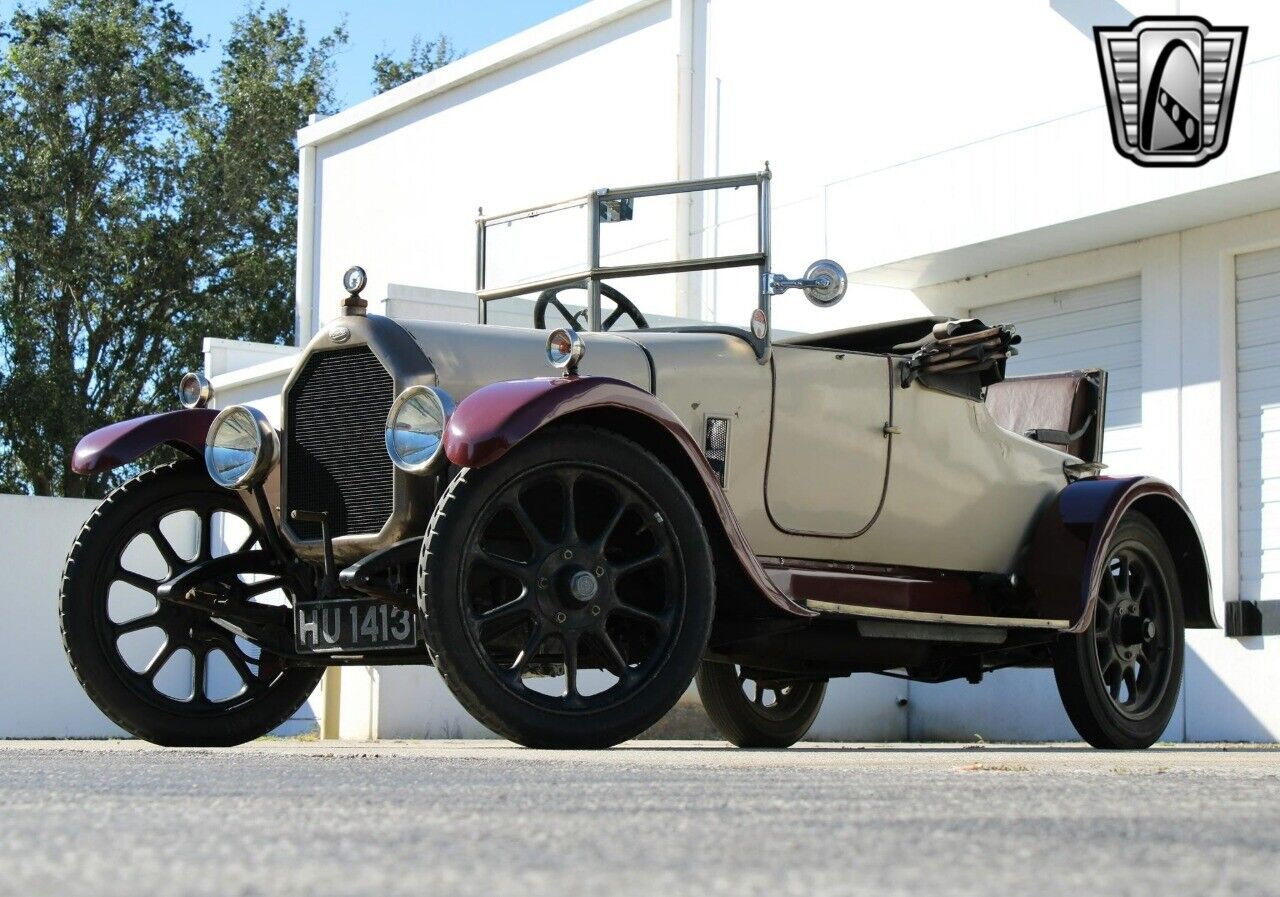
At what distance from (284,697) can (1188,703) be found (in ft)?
23.4

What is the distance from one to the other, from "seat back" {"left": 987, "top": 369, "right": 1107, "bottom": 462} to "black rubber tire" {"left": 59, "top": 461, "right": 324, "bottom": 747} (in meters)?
3.78

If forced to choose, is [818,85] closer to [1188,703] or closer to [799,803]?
[1188,703]

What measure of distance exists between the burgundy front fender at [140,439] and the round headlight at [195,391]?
24 centimetres

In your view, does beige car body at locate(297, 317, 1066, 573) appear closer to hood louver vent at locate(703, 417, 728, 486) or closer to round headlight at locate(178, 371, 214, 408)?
hood louver vent at locate(703, 417, 728, 486)

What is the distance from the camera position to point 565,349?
6223mm

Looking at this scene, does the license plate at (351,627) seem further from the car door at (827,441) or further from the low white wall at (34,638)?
the low white wall at (34,638)

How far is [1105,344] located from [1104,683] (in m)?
5.54

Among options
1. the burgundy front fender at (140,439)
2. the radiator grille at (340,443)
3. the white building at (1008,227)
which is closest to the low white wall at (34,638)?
the white building at (1008,227)

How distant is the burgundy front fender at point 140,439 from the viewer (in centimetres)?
705

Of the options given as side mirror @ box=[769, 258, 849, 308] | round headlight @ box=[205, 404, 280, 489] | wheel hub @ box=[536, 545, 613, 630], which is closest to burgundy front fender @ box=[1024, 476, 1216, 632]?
side mirror @ box=[769, 258, 849, 308]

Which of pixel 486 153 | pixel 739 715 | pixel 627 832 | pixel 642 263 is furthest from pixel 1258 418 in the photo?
pixel 486 153

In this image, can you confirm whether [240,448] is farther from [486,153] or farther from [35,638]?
[486,153]

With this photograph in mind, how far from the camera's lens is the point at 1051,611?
8203mm

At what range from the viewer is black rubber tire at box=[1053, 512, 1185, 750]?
322 inches
